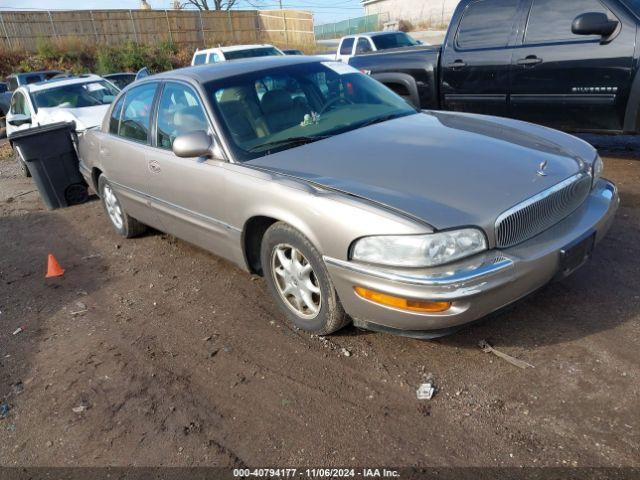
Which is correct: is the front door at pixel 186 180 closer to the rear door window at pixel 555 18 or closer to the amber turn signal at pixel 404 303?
the amber turn signal at pixel 404 303

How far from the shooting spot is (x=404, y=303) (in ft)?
8.54

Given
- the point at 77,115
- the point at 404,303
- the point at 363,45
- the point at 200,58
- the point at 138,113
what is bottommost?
the point at 404,303

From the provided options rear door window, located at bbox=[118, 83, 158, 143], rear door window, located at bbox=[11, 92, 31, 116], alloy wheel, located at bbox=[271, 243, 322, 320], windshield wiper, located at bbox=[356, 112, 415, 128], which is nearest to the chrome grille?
alloy wheel, located at bbox=[271, 243, 322, 320]

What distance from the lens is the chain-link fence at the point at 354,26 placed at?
167 feet

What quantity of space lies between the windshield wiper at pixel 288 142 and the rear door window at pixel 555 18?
146 inches

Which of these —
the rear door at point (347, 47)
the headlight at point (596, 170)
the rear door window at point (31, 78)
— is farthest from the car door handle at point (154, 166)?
the rear door window at point (31, 78)

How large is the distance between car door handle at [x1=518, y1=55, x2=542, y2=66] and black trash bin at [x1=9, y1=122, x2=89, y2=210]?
5803mm

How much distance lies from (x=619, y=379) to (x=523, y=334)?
57 centimetres

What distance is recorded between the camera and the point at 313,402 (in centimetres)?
275

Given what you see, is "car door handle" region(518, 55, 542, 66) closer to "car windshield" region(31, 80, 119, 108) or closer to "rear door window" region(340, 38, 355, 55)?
"car windshield" region(31, 80, 119, 108)

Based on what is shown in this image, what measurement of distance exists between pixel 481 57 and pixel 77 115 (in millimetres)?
6388

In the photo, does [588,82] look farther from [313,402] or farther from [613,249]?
[313,402]

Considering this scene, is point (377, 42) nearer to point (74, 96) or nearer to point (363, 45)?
point (363, 45)

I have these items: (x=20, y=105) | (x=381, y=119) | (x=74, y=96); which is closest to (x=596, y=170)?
(x=381, y=119)
